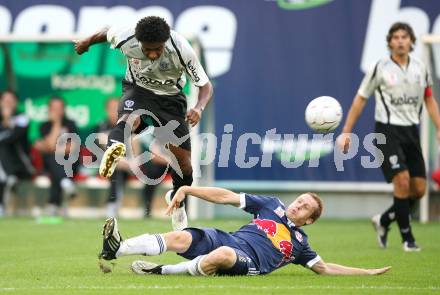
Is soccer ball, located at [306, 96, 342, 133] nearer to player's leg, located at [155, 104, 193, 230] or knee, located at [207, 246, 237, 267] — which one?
player's leg, located at [155, 104, 193, 230]

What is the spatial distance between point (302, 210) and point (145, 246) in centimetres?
Answer: 151

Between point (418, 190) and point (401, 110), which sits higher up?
point (401, 110)

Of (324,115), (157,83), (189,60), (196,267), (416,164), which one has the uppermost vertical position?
(189,60)

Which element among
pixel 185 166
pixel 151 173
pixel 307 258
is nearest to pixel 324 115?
pixel 185 166

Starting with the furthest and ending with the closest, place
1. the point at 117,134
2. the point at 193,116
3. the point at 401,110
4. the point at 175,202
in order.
Answer: the point at 401,110, the point at 117,134, the point at 193,116, the point at 175,202

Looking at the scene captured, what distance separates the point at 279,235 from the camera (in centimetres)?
965

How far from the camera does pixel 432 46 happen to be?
20.5 metres

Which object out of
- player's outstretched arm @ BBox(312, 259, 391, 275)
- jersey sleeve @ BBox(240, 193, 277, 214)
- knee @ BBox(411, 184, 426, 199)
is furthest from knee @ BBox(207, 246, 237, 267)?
knee @ BBox(411, 184, 426, 199)

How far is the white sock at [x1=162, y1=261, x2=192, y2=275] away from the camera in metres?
9.62

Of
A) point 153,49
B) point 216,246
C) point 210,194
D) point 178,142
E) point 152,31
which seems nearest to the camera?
point 210,194

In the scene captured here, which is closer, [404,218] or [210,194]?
[210,194]

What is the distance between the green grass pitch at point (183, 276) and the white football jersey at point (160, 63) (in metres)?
2.01

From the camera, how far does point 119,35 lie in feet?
36.4

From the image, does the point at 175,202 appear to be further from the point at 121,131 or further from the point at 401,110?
the point at 401,110
